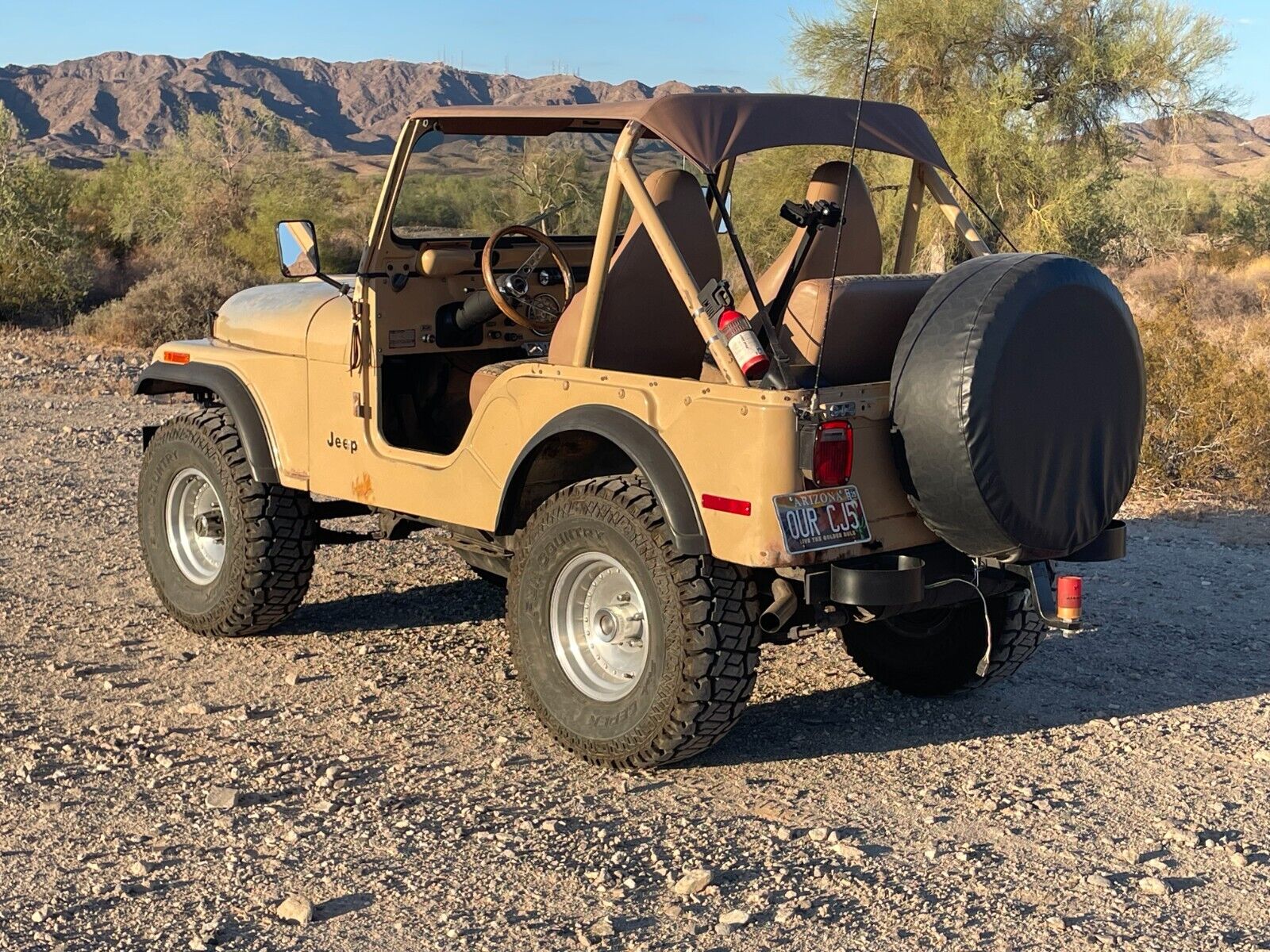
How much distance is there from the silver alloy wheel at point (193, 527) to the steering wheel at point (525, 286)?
1.56 meters

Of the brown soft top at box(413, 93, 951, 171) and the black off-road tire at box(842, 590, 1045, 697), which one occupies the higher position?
the brown soft top at box(413, 93, 951, 171)

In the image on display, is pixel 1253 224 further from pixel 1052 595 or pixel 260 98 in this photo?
pixel 260 98

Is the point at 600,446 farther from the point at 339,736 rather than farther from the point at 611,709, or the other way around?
the point at 339,736

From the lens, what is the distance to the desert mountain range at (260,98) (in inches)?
3807

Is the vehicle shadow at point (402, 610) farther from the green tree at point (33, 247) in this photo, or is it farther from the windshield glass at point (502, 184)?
the green tree at point (33, 247)

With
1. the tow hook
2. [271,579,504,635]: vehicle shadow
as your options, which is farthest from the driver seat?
[271,579,504,635]: vehicle shadow

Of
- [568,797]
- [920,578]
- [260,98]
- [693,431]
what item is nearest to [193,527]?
[568,797]

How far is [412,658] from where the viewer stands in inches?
233

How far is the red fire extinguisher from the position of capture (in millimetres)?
4262

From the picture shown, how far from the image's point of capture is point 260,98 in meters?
106

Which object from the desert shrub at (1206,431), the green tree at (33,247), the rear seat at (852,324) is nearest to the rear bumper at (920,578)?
the rear seat at (852,324)

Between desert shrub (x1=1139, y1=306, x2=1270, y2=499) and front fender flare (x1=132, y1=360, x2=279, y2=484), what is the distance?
6186mm

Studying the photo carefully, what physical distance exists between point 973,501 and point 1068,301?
661mm

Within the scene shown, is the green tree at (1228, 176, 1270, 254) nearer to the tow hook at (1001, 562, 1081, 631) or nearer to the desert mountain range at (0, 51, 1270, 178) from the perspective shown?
the tow hook at (1001, 562, 1081, 631)
